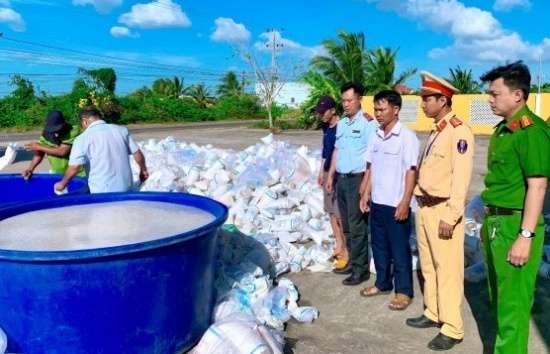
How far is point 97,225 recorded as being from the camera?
358cm

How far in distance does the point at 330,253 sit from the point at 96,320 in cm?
275

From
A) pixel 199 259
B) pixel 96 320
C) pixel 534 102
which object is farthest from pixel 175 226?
pixel 534 102

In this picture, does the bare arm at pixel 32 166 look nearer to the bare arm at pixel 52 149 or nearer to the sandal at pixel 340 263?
the bare arm at pixel 52 149

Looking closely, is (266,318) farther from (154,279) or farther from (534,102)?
(534,102)

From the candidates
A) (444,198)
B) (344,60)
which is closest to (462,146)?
(444,198)

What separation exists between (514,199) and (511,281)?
41 centimetres

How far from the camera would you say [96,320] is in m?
2.82

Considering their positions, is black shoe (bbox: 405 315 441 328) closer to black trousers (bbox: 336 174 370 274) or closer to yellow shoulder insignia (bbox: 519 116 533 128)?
black trousers (bbox: 336 174 370 274)

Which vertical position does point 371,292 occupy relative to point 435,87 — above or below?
below

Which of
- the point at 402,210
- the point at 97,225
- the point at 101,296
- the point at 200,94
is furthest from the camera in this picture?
the point at 200,94

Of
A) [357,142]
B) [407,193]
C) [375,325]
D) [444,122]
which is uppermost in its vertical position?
[444,122]

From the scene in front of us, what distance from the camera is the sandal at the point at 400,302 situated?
395cm

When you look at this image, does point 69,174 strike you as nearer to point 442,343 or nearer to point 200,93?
point 442,343

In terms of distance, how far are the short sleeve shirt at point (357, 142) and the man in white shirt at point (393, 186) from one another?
9.4 inches
